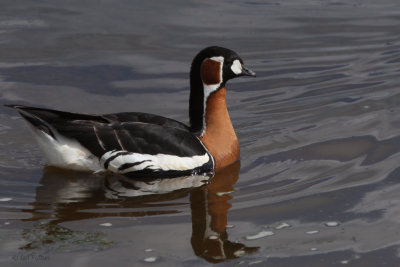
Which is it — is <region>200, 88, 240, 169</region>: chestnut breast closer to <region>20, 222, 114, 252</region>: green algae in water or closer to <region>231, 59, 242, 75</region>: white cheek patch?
<region>231, 59, 242, 75</region>: white cheek patch

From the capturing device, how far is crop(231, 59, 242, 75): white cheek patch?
34.5 ft

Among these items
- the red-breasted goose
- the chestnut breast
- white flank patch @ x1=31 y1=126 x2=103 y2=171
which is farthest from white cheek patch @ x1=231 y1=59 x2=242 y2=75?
white flank patch @ x1=31 y1=126 x2=103 y2=171

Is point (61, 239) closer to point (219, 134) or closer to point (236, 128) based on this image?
point (219, 134)

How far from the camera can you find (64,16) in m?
16.1

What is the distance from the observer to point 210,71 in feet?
34.3

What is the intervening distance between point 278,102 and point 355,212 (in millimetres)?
4193

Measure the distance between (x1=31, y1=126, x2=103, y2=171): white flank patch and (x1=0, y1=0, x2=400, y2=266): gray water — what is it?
176 mm

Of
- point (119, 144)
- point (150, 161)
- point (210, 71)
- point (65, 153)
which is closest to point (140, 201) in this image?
point (150, 161)

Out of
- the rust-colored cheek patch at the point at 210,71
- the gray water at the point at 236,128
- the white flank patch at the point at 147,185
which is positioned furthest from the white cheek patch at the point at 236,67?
the white flank patch at the point at 147,185

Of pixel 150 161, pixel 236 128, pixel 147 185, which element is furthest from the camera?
pixel 236 128

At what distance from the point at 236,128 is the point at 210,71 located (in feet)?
5.18

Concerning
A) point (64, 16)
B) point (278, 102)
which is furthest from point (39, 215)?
point (64, 16)

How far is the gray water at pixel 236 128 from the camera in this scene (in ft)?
26.5

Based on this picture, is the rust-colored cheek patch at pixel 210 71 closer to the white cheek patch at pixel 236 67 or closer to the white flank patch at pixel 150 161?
the white cheek patch at pixel 236 67
